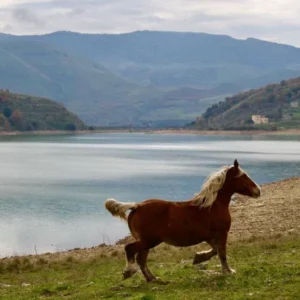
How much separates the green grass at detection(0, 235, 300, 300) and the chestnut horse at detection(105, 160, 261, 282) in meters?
0.46

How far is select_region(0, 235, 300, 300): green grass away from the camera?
923cm

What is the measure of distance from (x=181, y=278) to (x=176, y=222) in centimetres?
102

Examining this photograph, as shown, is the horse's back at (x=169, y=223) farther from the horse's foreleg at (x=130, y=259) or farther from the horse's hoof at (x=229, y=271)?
the horse's hoof at (x=229, y=271)

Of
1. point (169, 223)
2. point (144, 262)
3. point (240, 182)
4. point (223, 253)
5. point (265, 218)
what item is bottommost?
point (265, 218)

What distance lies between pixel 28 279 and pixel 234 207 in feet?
57.9

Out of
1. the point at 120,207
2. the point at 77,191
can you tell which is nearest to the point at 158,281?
the point at 120,207

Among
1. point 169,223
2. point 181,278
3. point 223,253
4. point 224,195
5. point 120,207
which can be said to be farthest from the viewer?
point 181,278

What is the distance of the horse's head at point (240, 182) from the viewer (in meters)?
10.7

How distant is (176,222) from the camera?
10250mm

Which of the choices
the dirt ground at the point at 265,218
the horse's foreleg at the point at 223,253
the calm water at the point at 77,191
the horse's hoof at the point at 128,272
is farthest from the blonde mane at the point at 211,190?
the calm water at the point at 77,191

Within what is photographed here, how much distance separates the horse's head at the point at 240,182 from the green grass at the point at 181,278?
3.94ft

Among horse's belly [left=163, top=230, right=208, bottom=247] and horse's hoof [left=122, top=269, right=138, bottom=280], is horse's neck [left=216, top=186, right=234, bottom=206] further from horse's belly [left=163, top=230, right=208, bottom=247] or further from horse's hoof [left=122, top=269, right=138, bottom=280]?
horse's hoof [left=122, top=269, right=138, bottom=280]

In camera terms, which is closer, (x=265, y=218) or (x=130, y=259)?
(x=130, y=259)

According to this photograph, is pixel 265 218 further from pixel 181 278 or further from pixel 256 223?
pixel 181 278
